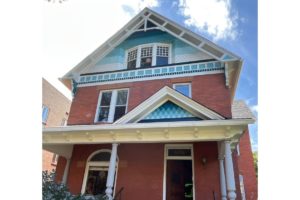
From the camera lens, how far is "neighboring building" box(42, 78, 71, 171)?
38.1 feet

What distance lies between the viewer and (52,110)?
12.6m

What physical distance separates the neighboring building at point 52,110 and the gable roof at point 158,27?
5.32 metres

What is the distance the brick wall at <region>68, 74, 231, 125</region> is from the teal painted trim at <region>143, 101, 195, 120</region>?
126 centimetres

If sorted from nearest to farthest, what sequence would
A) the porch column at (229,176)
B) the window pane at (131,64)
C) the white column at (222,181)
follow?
1. the porch column at (229,176)
2. the white column at (222,181)
3. the window pane at (131,64)

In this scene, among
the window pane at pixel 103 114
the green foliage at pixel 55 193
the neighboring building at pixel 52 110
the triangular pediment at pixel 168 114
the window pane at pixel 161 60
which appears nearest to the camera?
the green foliage at pixel 55 193

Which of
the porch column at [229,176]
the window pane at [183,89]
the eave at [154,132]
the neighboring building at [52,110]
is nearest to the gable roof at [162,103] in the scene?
the eave at [154,132]

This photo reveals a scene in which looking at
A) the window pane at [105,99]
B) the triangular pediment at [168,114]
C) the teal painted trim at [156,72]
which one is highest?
the teal painted trim at [156,72]

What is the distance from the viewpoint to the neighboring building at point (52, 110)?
1160 centimetres

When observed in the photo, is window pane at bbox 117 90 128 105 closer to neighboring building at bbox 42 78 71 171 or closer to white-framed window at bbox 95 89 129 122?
white-framed window at bbox 95 89 129 122

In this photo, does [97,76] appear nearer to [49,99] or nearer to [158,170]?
[158,170]

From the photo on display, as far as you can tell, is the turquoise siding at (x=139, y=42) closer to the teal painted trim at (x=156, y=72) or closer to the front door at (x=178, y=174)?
the teal painted trim at (x=156, y=72)
